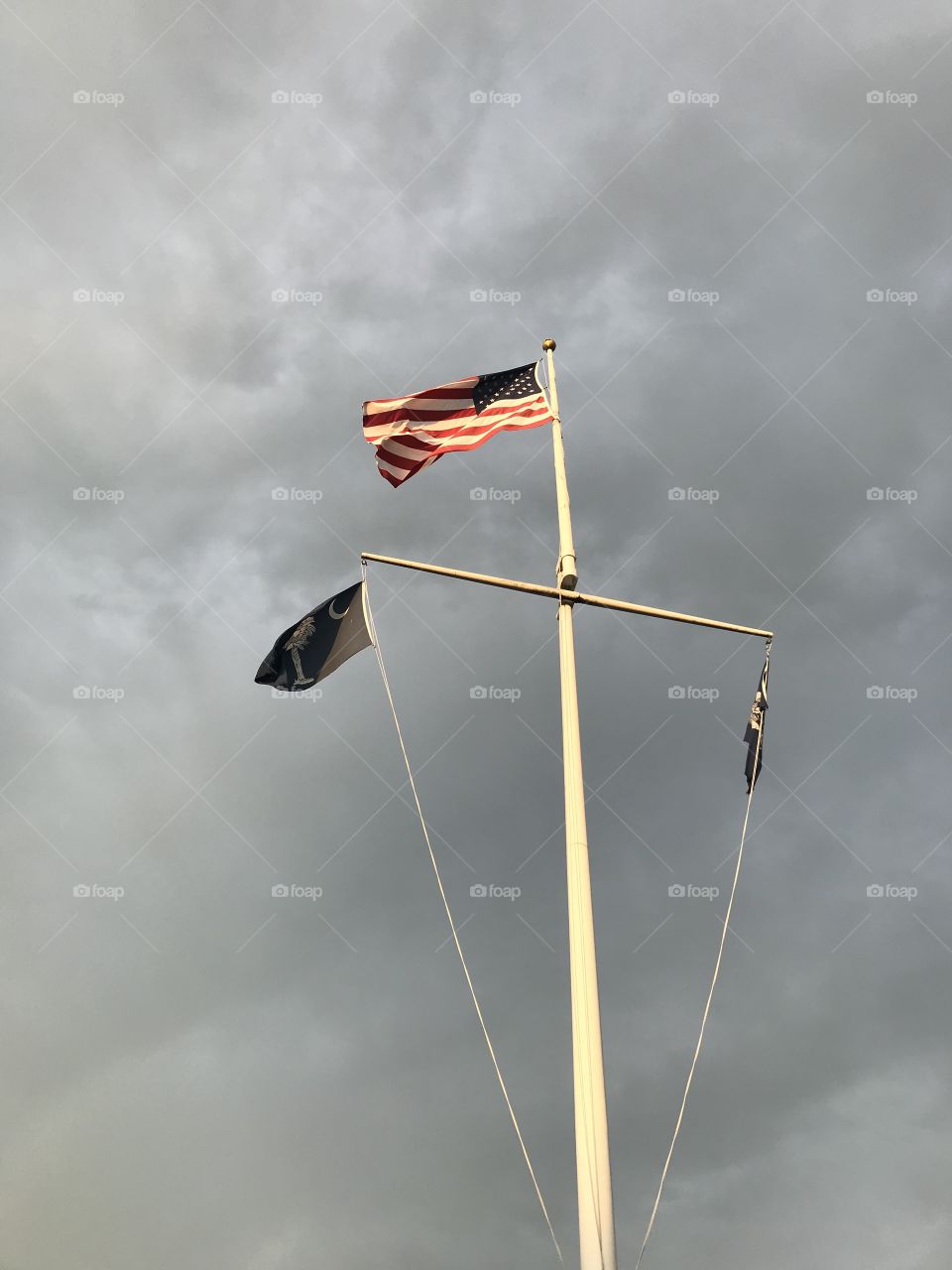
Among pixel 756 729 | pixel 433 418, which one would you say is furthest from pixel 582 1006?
pixel 433 418

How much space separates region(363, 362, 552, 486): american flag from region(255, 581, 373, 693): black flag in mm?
2784

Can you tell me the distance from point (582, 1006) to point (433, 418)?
1148cm

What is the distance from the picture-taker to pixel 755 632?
65.3 ft

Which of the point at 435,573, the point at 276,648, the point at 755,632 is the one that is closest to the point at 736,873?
the point at 755,632

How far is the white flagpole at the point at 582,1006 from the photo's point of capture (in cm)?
1353

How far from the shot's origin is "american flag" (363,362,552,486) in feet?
71.4

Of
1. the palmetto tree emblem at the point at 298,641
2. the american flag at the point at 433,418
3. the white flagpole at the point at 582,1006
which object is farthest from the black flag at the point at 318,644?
the white flagpole at the point at 582,1006

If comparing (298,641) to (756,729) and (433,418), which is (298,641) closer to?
(433,418)

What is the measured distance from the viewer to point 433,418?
21.9m

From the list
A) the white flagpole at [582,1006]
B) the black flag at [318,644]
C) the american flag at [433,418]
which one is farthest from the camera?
the american flag at [433,418]

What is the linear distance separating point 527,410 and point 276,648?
20.9ft

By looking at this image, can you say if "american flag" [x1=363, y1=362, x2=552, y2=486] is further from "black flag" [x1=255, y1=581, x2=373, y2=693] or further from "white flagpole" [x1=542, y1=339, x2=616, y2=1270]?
"white flagpole" [x1=542, y1=339, x2=616, y2=1270]

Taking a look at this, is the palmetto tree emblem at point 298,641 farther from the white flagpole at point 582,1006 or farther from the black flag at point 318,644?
the white flagpole at point 582,1006

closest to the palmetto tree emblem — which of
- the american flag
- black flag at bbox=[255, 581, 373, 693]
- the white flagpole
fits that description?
black flag at bbox=[255, 581, 373, 693]
